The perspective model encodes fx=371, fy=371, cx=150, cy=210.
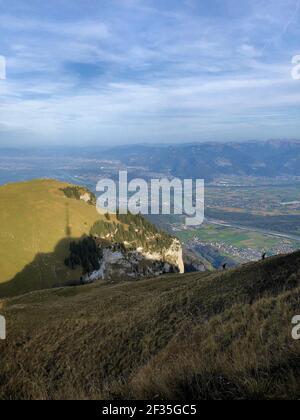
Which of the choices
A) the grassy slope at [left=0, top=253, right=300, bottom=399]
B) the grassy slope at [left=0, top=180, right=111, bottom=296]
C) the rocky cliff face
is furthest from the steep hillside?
the grassy slope at [left=0, top=253, right=300, bottom=399]

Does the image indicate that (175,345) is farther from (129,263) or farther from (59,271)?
(129,263)

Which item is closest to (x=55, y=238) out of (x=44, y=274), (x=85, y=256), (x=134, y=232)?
(x=85, y=256)

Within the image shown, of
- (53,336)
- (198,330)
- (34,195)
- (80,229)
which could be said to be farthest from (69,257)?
(198,330)

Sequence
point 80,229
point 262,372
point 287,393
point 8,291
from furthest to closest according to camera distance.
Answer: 1. point 80,229
2. point 8,291
3. point 262,372
4. point 287,393

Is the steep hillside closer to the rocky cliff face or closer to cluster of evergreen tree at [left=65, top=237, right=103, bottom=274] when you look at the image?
cluster of evergreen tree at [left=65, top=237, right=103, bottom=274]

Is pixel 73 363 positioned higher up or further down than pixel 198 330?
further down

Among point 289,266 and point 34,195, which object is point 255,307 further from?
point 34,195

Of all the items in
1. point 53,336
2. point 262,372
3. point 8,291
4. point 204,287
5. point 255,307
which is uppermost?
point 262,372
